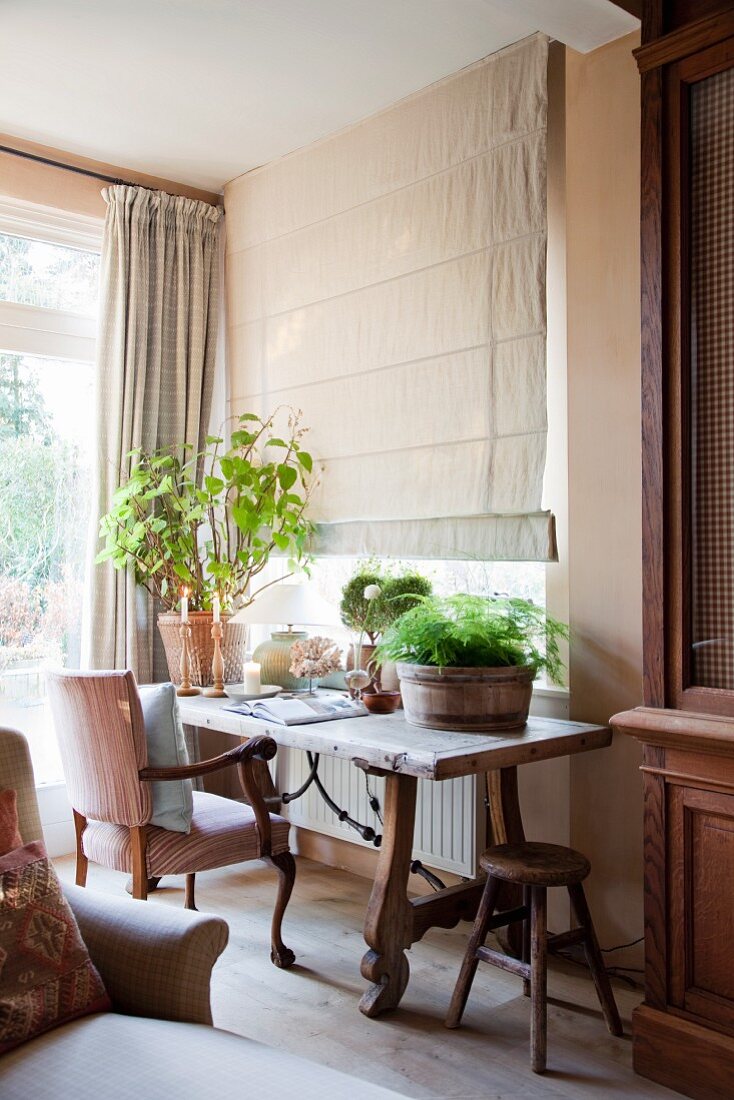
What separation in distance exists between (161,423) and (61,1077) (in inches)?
118

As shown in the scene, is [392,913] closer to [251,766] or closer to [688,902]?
[251,766]

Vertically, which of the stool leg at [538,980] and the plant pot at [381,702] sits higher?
the plant pot at [381,702]

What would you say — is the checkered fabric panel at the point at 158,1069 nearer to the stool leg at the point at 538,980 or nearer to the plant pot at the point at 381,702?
the stool leg at the point at 538,980

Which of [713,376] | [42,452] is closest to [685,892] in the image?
[713,376]

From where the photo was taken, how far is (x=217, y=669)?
3516 millimetres

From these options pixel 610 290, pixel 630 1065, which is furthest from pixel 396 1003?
pixel 610 290

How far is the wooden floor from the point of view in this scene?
7.39ft

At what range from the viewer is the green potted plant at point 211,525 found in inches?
147

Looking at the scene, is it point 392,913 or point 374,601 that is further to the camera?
point 374,601

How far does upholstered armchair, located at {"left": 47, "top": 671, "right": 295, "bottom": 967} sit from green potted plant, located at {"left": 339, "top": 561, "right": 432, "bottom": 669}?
2.08 ft

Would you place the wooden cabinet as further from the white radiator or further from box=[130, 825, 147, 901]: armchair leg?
box=[130, 825, 147, 901]: armchair leg

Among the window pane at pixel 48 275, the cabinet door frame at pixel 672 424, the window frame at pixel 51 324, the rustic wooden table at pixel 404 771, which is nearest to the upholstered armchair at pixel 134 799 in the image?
the rustic wooden table at pixel 404 771

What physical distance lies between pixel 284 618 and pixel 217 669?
345 mm

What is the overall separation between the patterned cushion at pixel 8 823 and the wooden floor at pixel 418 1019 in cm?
32
